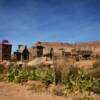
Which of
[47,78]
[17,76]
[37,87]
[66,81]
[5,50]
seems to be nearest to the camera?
[66,81]

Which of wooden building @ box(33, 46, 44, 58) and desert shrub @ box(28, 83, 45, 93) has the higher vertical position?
wooden building @ box(33, 46, 44, 58)

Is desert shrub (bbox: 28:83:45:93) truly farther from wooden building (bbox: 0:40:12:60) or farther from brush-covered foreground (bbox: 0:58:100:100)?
wooden building (bbox: 0:40:12:60)

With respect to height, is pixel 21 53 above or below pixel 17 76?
above

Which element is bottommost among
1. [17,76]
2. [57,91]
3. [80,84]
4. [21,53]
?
[57,91]

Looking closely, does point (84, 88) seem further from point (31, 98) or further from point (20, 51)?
point (20, 51)

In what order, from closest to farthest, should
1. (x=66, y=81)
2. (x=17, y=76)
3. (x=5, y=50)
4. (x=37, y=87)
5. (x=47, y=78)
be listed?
(x=66, y=81)
(x=37, y=87)
(x=47, y=78)
(x=17, y=76)
(x=5, y=50)

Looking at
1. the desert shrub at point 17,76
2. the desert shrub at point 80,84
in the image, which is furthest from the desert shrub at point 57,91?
the desert shrub at point 17,76

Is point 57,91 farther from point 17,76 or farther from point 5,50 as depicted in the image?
point 5,50

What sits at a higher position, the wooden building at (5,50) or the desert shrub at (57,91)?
the wooden building at (5,50)

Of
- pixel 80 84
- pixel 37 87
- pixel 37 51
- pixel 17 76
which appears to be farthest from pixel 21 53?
pixel 80 84

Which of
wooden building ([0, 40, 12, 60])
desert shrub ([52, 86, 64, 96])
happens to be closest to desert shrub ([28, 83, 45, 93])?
desert shrub ([52, 86, 64, 96])

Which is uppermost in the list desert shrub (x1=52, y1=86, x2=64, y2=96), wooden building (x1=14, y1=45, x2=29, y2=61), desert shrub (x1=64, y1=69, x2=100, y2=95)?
wooden building (x1=14, y1=45, x2=29, y2=61)

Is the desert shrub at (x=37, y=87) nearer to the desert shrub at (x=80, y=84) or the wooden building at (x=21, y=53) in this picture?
the desert shrub at (x=80, y=84)

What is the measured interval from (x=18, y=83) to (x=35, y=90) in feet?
11.4
